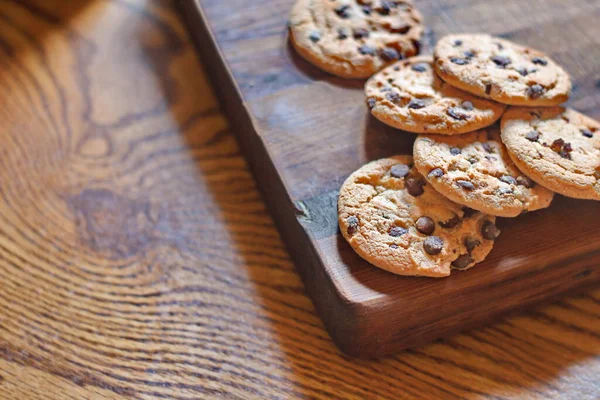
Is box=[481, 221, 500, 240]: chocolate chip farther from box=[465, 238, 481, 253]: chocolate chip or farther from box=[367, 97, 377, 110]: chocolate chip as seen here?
box=[367, 97, 377, 110]: chocolate chip

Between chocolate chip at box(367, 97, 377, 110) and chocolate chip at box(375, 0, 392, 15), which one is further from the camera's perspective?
chocolate chip at box(375, 0, 392, 15)

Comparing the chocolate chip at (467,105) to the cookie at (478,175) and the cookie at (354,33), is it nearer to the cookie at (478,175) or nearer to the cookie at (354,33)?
the cookie at (478,175)

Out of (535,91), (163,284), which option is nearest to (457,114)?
(535,91)

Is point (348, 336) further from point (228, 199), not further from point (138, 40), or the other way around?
point (138, 40)

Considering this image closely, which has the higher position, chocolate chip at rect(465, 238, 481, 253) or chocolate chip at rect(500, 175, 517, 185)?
chocolate chip at rect(500, 175, 517, 185)

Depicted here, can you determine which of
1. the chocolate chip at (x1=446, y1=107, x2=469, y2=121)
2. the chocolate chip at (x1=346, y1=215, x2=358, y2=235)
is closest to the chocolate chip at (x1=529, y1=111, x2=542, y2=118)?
the chocolate chip at (x1=446, y1=107, x2=469, y2=121)

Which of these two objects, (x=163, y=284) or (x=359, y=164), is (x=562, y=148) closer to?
(x=359, y=164)

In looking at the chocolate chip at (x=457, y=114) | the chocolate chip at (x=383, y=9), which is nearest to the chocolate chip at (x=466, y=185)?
the chocolate chip at (x=457, y=114)
